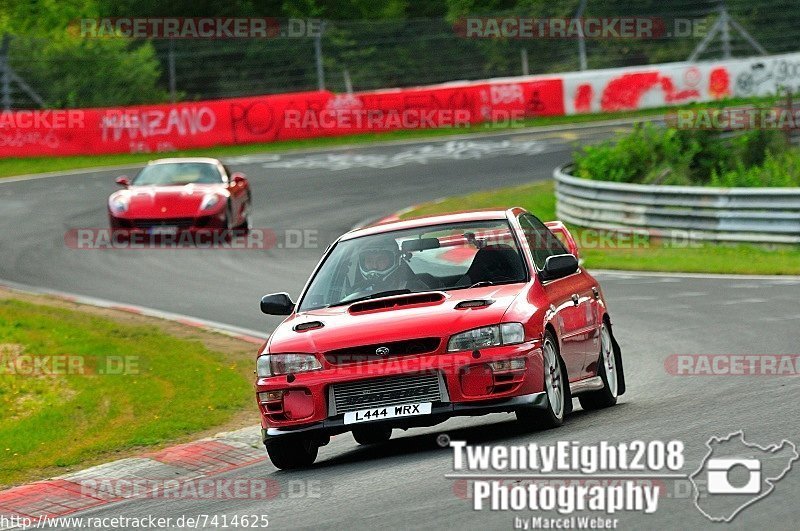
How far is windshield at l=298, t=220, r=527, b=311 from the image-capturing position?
9.63m

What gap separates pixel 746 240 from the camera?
22.1 meters

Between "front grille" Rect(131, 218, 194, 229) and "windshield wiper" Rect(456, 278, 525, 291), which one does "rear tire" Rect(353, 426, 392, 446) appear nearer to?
"windshield wiper" Rect(456, 278, 525, 291)

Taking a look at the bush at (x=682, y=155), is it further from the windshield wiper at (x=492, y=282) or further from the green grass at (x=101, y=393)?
the windshield wiper at (x=492, y=282)

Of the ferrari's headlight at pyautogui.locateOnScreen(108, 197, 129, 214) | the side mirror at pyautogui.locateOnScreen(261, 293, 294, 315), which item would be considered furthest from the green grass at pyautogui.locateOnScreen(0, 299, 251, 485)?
the ferrari's headlight at pyautogui.locateOnScreen(108, 197, 129, 214)

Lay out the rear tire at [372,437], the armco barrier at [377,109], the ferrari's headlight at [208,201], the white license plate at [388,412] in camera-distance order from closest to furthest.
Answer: the white license plate at [388,412] → the rear tire at [372,437] → the ferrari's headlight at [208,201] → the armco barrier at [377,109]

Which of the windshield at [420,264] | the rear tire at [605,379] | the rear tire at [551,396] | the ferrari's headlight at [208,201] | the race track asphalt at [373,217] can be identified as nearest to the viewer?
the race track asphalt at [373,217]

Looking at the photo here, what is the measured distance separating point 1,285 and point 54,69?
21.8 meters

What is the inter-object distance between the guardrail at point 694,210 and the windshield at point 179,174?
6080mm

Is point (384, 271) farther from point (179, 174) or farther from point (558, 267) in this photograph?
point (179, 174)

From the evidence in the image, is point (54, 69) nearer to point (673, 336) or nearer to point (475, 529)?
point (673, 336)

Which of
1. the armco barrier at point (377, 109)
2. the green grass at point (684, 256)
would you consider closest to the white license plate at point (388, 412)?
the green grass at point (684, 256)

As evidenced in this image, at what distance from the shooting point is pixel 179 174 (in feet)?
85.0

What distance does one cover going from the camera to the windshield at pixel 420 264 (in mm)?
9633

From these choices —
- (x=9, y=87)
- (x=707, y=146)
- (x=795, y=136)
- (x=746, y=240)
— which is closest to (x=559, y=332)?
(x=746, y=240)
